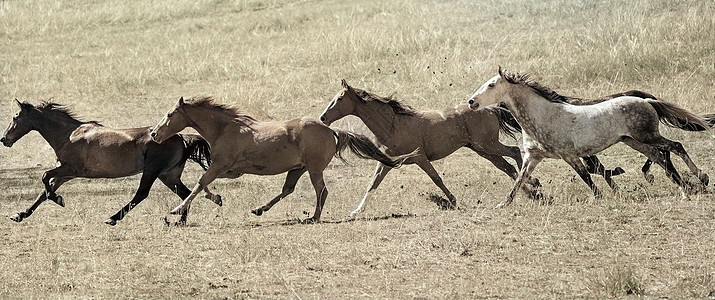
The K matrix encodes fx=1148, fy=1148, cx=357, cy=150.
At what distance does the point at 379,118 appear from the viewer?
12.8 m

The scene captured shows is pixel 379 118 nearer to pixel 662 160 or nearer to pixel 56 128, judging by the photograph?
pixel 662 160

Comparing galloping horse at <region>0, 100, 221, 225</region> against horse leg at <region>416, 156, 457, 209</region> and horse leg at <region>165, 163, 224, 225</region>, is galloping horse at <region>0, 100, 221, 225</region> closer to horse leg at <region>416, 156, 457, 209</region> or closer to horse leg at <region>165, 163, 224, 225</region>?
horse leg at <region>165, 163, 224, 225</region>

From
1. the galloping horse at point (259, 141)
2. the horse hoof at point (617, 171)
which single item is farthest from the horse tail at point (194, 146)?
the horse hoof at point (617, 171)

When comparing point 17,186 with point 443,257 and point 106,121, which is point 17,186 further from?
point 443,257

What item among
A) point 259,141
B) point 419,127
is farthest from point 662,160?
point 259,141

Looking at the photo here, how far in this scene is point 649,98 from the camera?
1237 centimetres

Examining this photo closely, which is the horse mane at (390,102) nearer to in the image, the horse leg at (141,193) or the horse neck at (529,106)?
the horse neck at (529,106)

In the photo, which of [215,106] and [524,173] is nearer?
[524,173]

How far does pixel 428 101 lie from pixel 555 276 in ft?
32.0

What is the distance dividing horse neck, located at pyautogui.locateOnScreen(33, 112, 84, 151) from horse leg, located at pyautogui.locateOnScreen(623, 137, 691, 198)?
6.00 meters

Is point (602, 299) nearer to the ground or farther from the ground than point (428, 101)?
farther from the ground

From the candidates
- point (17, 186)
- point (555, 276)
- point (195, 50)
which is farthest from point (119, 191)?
point (195, 50)

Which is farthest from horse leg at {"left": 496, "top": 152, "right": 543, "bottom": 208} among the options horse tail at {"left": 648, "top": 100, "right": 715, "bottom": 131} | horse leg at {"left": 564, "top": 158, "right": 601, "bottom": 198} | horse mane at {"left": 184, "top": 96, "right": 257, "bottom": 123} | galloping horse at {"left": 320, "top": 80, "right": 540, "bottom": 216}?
horse mane at {"left": 184, "top": 96, "right": 257, "bottom": 123}

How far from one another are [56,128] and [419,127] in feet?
13.2
